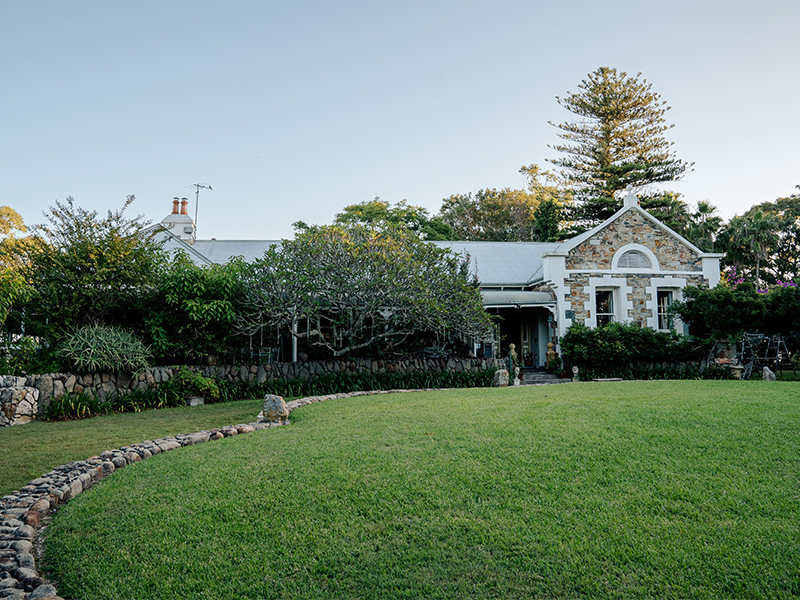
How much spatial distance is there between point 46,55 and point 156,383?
7070mm

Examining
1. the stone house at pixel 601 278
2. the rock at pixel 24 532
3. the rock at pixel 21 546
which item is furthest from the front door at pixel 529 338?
the rock at pixel 21 546

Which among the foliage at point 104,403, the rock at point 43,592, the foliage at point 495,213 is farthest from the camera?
the foliage at point 495,213

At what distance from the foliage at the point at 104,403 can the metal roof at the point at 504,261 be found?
393 inches

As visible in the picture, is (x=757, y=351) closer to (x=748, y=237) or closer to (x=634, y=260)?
(x=634, y=260)

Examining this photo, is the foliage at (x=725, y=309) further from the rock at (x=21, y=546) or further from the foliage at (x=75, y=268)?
the rock at (x=21, y=546)

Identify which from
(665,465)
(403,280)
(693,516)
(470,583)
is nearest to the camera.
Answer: (470,583)

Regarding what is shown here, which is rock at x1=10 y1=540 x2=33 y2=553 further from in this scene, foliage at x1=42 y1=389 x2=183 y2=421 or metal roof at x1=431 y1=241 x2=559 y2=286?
metal roof at x1=431 y1=241 x2=559 y2=286

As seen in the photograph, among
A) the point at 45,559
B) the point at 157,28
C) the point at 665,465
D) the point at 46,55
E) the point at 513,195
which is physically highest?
the point at 513,195

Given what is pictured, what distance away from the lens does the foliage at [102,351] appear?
10000 millimetres

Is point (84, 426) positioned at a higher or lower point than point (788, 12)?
lower

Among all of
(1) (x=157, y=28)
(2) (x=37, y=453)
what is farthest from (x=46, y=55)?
(2) (x=37, y=453)

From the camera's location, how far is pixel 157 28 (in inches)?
424

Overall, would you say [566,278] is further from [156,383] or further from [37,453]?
[37,453]

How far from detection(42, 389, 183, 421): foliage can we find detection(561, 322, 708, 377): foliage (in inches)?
417
